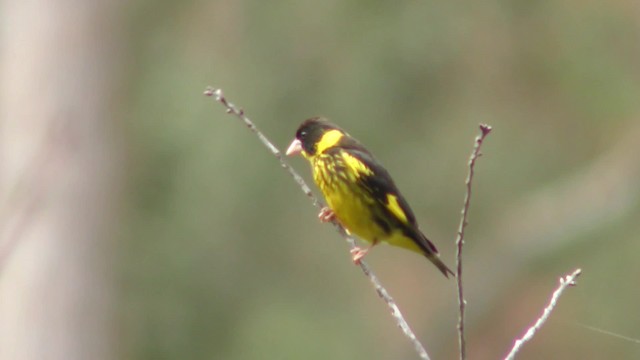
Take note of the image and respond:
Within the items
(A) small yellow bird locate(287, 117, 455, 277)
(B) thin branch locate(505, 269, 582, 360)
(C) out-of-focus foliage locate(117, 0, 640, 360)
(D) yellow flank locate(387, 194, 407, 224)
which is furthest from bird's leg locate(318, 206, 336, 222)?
(C) out-of-focus foliage locate(117, 0, 640, 360)

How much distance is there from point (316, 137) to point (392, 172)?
5182mm

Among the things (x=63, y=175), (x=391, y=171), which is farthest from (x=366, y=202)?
(x=391, y=171)

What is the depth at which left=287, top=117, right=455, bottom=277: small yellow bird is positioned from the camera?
13.7ft

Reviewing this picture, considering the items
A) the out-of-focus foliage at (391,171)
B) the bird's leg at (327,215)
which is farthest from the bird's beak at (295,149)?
the out-of-focus foliage at (391,171)

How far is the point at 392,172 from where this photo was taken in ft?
31.4

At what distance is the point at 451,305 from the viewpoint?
32.7 feet

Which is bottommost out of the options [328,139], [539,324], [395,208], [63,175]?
[539,324]

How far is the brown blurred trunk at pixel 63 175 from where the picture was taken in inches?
204

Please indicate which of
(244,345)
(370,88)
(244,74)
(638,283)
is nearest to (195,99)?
(244,74)

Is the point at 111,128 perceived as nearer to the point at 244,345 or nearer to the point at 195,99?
the point at 195,99

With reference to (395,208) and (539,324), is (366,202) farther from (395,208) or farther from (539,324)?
(539,324)

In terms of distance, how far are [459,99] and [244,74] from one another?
4.74 feet

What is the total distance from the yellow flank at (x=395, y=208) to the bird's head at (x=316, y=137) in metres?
0.26

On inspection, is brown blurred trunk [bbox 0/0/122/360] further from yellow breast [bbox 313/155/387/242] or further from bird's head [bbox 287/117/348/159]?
yellow breast [bbox 313/155/387/242]
